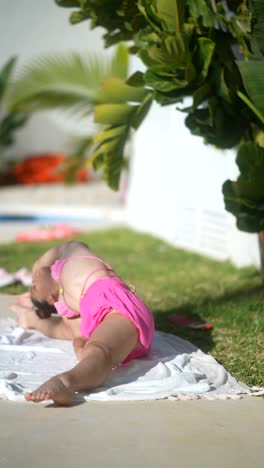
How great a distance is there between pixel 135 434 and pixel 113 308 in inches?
33.9

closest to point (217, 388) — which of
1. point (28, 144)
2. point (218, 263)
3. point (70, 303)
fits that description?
point (70, 303)

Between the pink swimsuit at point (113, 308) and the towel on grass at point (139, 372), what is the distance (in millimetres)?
143

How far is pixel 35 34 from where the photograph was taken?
15.5m

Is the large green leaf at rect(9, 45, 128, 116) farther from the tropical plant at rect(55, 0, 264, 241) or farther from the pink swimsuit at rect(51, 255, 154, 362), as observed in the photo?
the pink swimsuit at rect(51, 255, 154, 362)

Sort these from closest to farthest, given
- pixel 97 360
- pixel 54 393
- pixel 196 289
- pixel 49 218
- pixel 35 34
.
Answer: pixel 54 393, pixel 97 360, pixel 196 289, pixel 49 218, pixel 35 34

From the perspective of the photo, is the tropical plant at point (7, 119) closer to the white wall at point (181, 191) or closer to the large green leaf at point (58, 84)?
the large green leaf at point (58, 84)

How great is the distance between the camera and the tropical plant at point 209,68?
4484mm

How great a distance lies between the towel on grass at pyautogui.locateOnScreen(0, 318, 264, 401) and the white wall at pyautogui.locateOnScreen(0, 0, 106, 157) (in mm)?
11840

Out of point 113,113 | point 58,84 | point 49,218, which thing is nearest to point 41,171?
point 49,218

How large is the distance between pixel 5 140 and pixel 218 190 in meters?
8.04

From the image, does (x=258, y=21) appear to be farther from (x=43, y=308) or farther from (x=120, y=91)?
(x=43, y=308)

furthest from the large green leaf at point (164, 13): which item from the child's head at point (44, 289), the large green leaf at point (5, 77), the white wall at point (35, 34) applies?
the white wall at point (35, 34)

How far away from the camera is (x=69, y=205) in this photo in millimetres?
12992

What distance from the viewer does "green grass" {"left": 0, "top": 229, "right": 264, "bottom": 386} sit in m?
4.12
